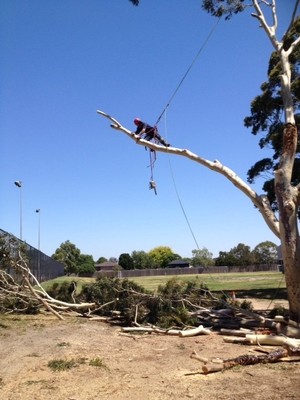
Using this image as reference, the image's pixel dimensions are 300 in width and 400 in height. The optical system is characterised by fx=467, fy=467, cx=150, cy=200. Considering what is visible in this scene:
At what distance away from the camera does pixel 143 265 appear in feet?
373

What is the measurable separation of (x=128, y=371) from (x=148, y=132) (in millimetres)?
5952

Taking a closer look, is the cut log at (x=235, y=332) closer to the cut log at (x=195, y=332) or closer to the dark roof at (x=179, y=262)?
the cut log at (x=195, y=332)

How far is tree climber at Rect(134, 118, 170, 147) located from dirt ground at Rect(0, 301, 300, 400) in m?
4.67

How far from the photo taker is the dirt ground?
6.05 meters

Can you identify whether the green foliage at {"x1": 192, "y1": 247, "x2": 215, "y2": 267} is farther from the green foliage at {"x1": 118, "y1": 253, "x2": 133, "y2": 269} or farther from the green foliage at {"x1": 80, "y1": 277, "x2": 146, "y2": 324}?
the green foliage at {"x1": 80, "y1": 277, "x2": 146, "y2": 324}

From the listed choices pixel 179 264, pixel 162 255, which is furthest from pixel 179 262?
pixel 162 255

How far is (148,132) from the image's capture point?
11.4m

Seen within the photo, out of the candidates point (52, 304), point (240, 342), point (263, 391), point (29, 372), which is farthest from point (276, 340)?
point (52, 304)

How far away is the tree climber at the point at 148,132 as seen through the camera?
11.3 m

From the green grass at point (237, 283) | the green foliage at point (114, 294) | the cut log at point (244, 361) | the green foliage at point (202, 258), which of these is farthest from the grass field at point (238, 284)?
the green foliage at point (202, 258)

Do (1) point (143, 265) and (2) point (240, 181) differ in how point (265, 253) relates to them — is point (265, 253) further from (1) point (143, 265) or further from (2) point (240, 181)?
(2) point (240, 181)

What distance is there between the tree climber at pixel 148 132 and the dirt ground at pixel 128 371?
4.67 meters

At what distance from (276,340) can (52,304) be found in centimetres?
756

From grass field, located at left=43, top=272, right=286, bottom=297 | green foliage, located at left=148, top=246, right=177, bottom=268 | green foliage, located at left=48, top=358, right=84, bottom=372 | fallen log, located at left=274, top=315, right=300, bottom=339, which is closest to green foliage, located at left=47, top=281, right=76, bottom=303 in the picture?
grass field, located at left=43, top=272, right=286, bottom=297
